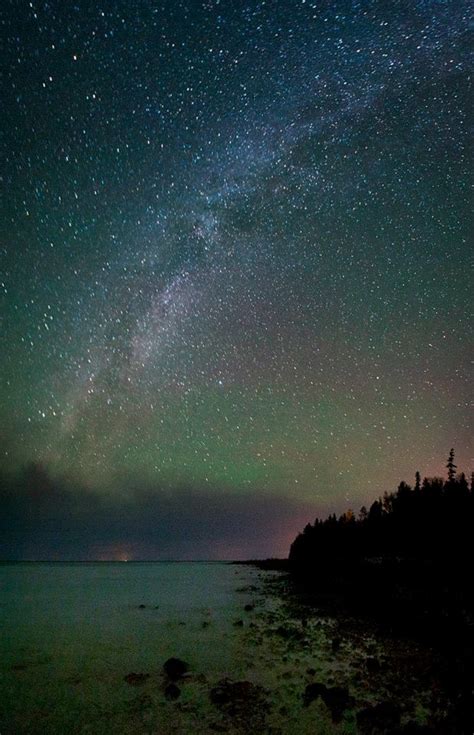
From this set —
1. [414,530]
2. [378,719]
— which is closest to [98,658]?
[378,719]

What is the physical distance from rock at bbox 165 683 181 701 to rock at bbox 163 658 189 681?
1118 mm

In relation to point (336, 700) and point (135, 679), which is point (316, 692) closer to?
point (336, 700)

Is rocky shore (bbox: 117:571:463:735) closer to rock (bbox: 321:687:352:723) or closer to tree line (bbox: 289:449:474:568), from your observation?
rock (bbox: 321:687:352:723)

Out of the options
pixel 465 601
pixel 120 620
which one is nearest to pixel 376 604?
pixel 465 601

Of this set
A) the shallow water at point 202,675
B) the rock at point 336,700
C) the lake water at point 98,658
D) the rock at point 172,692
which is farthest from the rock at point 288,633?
the rock at point 336,700

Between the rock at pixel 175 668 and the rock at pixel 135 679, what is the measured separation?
752 mm

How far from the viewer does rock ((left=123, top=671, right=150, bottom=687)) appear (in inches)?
562

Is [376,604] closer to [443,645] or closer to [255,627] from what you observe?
[255,627]

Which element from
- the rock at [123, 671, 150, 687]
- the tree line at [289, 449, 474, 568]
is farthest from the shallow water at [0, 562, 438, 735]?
the tree line at [289, 449, 474, 568]

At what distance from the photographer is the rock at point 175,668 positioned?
14752 millimetres

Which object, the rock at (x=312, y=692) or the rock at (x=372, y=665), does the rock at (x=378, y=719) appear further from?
the rock at (x=372, y=665)

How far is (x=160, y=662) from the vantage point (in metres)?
16.9

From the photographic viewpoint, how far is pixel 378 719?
981 centimetres

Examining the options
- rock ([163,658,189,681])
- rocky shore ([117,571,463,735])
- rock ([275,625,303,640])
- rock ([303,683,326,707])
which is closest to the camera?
rocky shore ([117,571,463,735])
